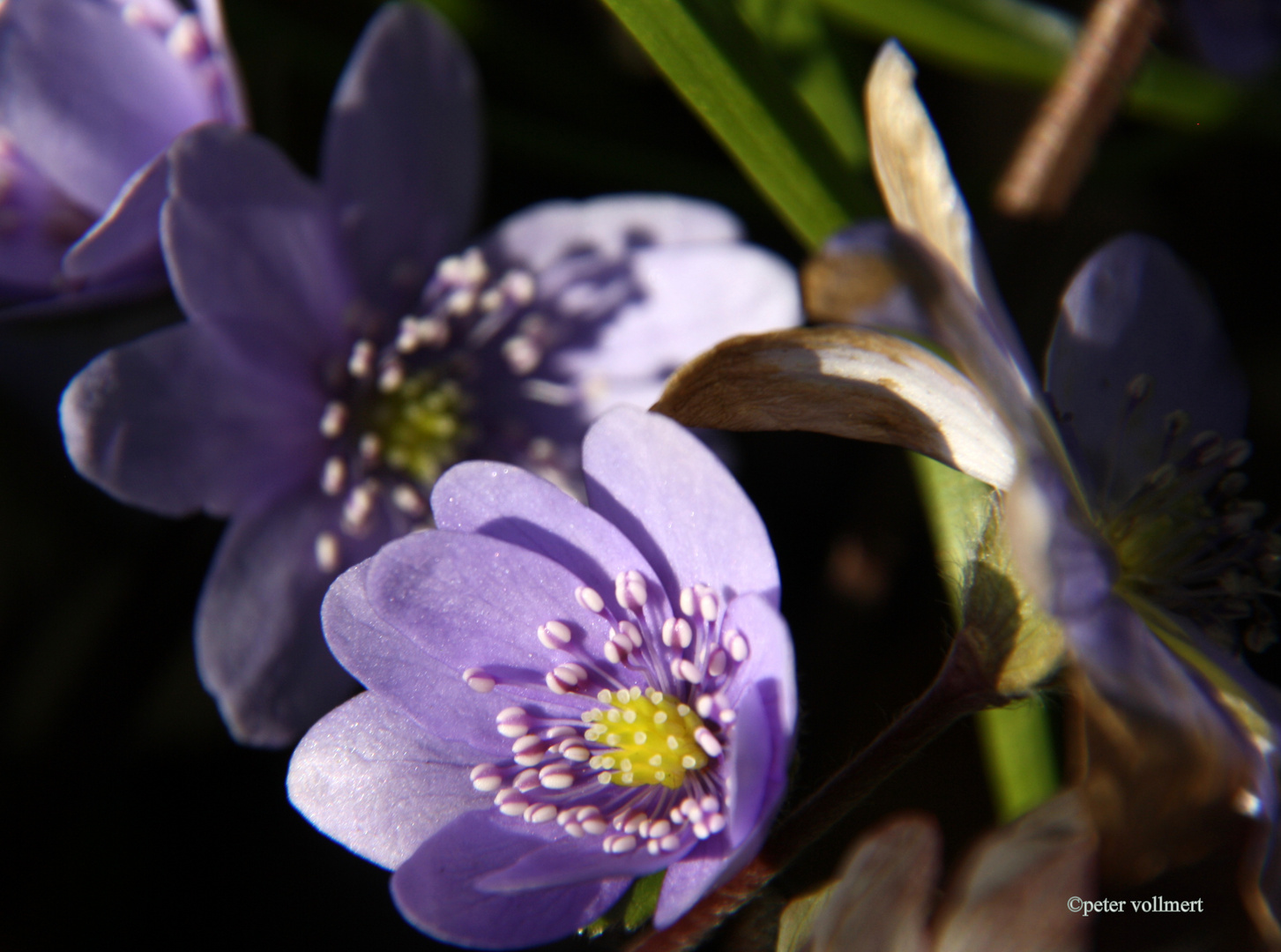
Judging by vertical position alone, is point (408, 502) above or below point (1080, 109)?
below

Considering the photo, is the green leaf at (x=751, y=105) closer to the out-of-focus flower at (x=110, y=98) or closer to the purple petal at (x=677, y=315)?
the purple petal at (x=677, y=315)

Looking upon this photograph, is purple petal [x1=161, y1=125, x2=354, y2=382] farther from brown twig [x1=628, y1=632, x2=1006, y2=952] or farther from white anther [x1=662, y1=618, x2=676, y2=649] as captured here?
brown twig [x1=628, y1=632, x2=1006, y2=952]

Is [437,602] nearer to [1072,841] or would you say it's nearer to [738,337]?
[738,337]

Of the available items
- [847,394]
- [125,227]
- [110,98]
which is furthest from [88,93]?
[847,394]

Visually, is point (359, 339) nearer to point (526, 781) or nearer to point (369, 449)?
point (369, 449)

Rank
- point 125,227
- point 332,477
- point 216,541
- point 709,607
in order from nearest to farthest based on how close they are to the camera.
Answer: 1. point 709,607
2. point 125,227
3. point 332,477
4. point 216,541

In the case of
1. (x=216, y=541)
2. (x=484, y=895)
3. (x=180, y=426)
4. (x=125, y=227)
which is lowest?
(x=216, y=541)
